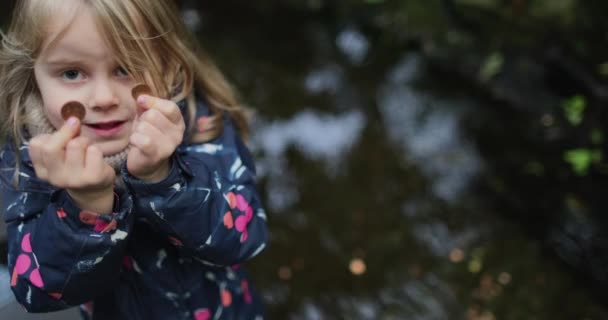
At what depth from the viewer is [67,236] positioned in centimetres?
124

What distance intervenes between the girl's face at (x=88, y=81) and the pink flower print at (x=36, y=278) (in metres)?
0.28

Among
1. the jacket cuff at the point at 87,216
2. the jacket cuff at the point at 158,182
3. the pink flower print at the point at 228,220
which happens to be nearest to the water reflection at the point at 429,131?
the pink flower print at the point at 228,220

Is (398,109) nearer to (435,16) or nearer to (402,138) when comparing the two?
(402,138)

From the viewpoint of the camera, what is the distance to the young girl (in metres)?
1.24

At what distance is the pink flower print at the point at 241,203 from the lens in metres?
1.51

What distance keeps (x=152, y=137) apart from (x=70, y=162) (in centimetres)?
15

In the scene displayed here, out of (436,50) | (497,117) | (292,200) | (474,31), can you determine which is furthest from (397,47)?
(292,200)

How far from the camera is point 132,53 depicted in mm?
1365

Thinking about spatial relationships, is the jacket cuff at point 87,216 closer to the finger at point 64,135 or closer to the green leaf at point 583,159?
the finger at point 64,135

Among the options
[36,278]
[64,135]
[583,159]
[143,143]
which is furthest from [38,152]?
[583,159]

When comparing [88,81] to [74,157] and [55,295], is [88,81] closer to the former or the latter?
[74,157]

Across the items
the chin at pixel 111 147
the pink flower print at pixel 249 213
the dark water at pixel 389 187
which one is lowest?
the dark water at pixel 389 187

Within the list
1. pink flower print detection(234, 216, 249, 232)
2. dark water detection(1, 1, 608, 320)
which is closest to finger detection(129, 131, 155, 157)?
pink flower print detection(234, 216, 249, 232)

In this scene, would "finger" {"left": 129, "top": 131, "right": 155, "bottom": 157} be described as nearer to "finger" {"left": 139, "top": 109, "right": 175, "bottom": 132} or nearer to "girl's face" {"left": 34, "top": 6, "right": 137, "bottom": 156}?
"finger" {"left": 139, "top": 109, "right": 175, "bottom": 132}
